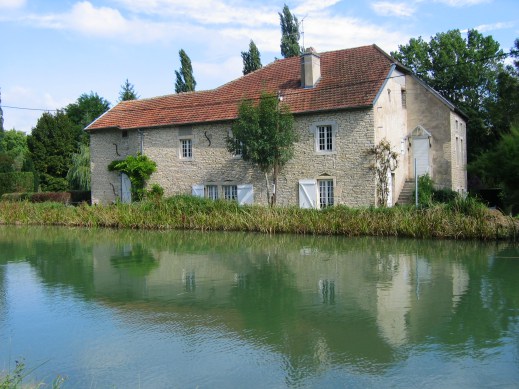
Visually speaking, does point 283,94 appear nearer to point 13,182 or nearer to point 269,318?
point 269,318

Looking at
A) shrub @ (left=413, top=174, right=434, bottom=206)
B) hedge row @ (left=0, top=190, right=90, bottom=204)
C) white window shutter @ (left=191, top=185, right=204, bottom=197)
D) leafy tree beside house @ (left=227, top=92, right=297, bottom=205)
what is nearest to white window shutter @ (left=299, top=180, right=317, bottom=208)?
leafy tree beside house @ (left=227, top=92, right=297, bottom=205)

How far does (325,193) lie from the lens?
2241 cm

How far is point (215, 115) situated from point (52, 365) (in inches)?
759

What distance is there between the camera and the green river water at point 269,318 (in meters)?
5.93

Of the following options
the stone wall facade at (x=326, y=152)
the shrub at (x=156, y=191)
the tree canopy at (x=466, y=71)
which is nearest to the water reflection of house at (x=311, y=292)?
the stone wall facade at (x=326, y=152)

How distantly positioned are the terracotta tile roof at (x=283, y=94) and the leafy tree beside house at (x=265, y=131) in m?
1.17

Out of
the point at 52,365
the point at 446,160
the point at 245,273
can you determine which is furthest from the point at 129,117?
the point at 52,365

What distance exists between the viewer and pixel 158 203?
866 inches

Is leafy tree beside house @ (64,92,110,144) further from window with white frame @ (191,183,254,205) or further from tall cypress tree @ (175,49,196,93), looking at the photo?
window with white frame @ (191,183,254,205)

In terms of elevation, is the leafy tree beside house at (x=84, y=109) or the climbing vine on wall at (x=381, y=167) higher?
the leafy tree beside house at (x=84, y=109)

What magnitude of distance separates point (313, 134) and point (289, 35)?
14642mm

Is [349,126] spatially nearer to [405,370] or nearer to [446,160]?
[446,160]

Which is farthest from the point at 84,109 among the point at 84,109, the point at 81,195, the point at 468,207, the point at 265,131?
the point at 468,207

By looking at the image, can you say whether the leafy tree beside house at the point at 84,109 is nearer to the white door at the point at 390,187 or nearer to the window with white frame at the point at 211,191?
the window with white frame at the point at 211,191
